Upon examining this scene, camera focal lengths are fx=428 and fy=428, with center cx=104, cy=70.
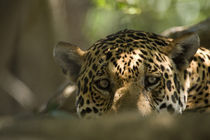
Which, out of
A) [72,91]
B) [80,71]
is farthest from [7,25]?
[80,71]

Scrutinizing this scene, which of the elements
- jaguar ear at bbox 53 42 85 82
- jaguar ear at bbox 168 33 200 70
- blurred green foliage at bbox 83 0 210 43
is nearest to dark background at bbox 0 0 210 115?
blurred green foliage at bbox 83 0 210 43

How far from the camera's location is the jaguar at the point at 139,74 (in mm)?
4820

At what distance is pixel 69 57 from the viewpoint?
5.82m

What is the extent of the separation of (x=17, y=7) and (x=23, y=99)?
19.4 ft

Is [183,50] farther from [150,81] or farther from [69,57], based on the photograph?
[69,57]

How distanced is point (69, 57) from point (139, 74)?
52.0 inches

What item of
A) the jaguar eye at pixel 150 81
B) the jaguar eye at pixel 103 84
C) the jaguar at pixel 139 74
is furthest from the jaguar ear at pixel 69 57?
the jaguar eye at pixel 150 81

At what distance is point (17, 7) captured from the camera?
412 inches

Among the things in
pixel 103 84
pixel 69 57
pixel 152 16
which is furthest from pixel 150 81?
pixel 152 16

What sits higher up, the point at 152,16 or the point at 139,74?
the point at 152,16

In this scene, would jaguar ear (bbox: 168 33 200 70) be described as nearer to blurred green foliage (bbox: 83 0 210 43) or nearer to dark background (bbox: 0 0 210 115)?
blurred green foliage (bbox: 83 0 210 43)

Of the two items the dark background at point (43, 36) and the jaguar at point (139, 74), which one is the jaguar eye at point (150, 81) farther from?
the dark background at point (43, 36)

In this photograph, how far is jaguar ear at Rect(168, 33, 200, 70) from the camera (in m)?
5.33

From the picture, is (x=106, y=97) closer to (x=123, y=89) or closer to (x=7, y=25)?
(x=123, y=89)
